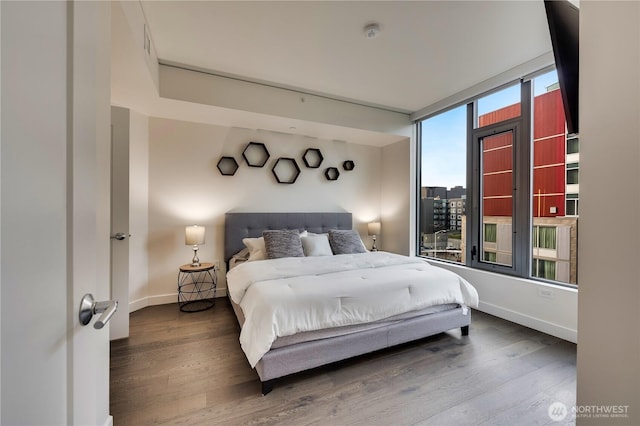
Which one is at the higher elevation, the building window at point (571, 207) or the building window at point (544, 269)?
the building window at point (571, 207)

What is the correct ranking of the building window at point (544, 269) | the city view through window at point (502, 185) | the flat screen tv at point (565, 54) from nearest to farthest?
the flat screen tv at point (565, 54), the city view through window at point (502, 185), the building window at point (544, 269)

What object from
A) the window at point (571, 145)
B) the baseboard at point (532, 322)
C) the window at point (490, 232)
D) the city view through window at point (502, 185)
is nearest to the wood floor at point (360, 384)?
the baseboard at point (532, 322)

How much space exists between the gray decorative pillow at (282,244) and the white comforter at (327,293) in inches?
12.7

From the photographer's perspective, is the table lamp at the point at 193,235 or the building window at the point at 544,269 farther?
the table lamp at the point at 193,235

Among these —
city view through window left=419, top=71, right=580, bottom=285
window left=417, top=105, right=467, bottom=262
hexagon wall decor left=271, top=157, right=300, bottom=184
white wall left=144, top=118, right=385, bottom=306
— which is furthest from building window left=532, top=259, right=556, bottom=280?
hexagon wall decor left=271, top=157, right=300, bottom=184

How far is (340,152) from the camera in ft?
15.3

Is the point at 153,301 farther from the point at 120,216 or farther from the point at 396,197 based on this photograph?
the point at 396,197

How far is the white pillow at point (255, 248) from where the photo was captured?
334cm

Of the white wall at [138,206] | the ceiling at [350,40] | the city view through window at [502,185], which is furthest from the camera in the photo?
the white wall at [138,206]

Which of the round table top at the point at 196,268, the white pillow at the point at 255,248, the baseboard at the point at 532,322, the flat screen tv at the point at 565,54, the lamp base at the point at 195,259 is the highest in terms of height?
the flat screen tv at the point at 565,54

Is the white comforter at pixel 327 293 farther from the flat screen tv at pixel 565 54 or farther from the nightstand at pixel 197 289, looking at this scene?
the flat screen tv at pixel 565 54

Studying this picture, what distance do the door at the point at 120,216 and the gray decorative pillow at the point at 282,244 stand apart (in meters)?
1.46

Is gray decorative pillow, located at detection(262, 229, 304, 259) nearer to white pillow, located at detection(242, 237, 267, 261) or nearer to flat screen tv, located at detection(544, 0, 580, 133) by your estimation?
white pillow, located at detection(242, 237, 267, 261)

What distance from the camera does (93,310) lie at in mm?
683
